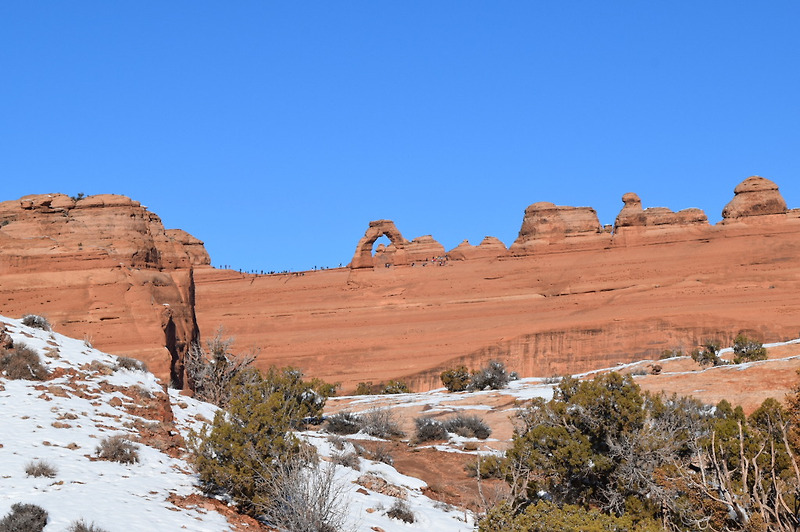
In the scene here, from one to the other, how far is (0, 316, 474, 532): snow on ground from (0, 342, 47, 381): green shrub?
0.23 metres

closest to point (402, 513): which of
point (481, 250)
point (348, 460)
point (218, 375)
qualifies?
point (348, 460)

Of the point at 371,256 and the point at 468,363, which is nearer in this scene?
the point at 468,363

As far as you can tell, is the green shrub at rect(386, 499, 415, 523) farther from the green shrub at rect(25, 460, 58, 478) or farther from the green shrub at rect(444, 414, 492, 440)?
the green shrub at rect(444, 414, 492, 440)

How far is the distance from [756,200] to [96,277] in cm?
4311

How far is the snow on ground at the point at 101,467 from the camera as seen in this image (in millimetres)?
10266

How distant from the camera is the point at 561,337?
169ft

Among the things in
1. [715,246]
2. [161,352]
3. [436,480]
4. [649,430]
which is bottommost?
[436,480]

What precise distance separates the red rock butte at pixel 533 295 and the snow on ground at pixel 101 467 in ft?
57.9

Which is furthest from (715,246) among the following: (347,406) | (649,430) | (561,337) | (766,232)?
(649,430)

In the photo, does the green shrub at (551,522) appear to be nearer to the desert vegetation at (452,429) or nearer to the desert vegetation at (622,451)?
the desert vegetation at (622,451)

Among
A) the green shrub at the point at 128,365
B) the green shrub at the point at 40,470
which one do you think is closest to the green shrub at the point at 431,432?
the green shrub at the point at 128,365

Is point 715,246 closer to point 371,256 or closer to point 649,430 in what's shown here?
point 371,256

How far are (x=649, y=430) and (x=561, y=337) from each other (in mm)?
37706

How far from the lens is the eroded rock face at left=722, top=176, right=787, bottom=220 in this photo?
55.5 meters
